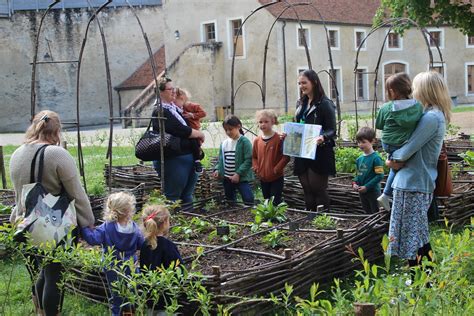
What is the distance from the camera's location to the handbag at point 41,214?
170 inches

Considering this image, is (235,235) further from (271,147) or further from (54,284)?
(54,284)

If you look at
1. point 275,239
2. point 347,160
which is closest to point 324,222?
point 275,239

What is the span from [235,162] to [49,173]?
3.19m

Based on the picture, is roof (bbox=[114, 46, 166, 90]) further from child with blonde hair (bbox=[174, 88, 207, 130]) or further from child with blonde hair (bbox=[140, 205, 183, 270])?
child with blonde hair (bbox=[140, 205, 183, 270])

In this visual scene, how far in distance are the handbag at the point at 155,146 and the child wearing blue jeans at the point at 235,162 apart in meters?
0.73

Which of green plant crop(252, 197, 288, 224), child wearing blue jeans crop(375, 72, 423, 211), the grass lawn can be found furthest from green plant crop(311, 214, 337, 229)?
the grass lawn

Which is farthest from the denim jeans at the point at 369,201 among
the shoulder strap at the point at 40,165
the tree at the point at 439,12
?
the tree at the point at 439,12

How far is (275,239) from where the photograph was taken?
18.3ft

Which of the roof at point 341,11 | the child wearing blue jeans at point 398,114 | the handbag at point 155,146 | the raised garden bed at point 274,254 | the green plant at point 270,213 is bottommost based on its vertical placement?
the raised garden bed at point 274,254

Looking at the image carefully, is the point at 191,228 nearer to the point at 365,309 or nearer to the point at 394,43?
the point at 365,309

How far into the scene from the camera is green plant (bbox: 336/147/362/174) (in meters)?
9.35

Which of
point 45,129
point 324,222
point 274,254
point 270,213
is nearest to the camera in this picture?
point 45,129

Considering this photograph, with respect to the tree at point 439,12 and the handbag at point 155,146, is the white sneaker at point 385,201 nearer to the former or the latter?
the handbag at point 155,146

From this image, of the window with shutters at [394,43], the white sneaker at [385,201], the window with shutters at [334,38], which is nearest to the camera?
the white sneaker at [385,201]
